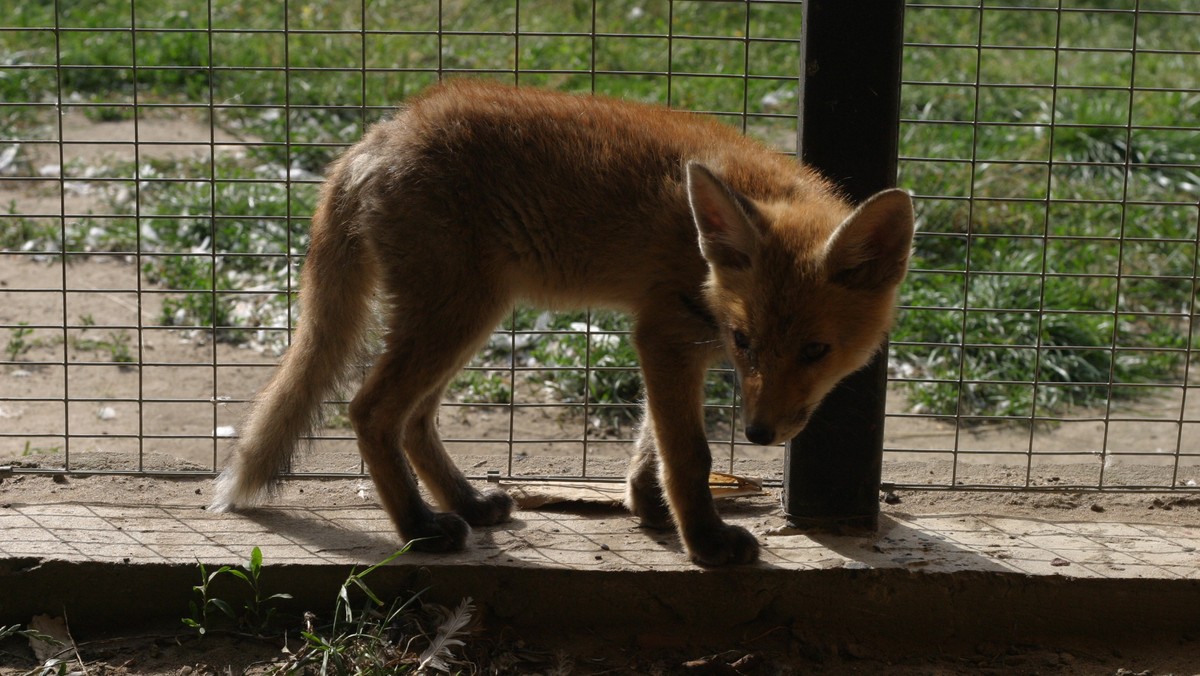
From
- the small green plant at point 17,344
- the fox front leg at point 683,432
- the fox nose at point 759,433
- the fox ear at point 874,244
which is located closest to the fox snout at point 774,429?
the fox nose at point 759,433

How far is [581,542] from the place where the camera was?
419cm

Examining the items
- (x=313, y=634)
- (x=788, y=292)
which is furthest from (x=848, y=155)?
(x=313, y=634)

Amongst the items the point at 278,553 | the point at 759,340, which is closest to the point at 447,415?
the point at 278,553

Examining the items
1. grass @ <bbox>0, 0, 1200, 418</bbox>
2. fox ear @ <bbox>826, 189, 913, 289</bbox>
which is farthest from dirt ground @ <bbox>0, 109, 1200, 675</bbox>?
fox ear @ <bbox>826, 189, 913, 289</bbox>

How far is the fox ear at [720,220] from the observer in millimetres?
3650

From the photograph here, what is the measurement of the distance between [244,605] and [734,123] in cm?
565

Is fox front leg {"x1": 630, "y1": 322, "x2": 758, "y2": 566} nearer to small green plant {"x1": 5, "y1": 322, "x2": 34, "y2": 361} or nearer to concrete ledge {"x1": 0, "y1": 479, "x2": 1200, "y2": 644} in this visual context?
concrete ledge {"x1": 0, "y1": 479, "x2": 1200, "y2": 644}

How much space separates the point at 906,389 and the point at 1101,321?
1383 millimetres

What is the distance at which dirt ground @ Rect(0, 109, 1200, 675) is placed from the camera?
12.5 ft

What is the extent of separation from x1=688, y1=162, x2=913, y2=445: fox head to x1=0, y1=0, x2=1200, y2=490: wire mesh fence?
2.63 feet

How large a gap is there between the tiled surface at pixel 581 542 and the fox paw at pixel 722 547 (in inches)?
2.6

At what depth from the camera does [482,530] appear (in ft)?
14.3

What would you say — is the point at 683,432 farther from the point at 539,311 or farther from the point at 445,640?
the point at 539,311

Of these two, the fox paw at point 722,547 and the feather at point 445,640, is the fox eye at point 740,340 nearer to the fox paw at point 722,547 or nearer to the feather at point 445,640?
the fox paw at point 722,547
